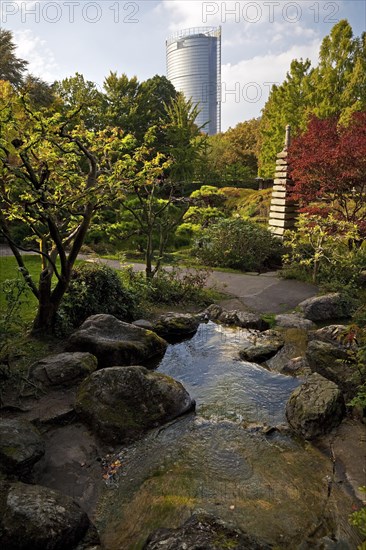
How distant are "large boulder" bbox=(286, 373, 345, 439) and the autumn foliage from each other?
7585 mm

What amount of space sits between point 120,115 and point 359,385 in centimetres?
2737

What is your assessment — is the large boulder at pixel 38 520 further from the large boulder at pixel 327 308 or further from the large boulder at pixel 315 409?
the large boulder at pixel 327 308

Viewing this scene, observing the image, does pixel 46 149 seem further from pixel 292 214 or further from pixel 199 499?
pixel 292 214

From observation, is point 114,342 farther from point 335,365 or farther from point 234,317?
point 335,365

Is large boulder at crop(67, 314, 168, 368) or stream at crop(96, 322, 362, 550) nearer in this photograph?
stream at crop(96, 322, 362, 550)

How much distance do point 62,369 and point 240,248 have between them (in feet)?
29.9

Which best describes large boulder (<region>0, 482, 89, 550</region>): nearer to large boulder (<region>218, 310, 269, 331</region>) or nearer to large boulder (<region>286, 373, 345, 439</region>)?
large boulder (<region>286, 373, 345, 439</region>)

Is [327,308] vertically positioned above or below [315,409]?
above

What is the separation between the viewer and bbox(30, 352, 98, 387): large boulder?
5.14m

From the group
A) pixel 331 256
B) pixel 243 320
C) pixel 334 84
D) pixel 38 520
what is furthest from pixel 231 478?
pixel 334 84

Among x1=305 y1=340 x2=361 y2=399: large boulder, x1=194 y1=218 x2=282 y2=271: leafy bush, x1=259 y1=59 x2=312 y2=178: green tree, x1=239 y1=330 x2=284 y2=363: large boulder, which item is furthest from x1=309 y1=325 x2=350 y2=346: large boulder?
x1=259 y1=59 x2=312 y2=178: green tree

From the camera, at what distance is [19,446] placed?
3.66 metres

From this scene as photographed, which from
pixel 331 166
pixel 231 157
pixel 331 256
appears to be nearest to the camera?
pixel 331 166

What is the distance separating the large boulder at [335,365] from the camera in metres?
4.77
